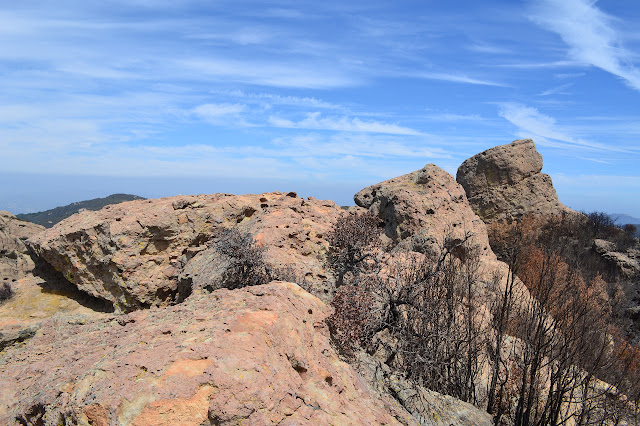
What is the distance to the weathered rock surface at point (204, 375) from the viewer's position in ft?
12.1

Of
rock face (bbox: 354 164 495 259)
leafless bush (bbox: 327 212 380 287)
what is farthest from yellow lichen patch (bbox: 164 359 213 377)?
rock face (bbox: 354 164 495 259)

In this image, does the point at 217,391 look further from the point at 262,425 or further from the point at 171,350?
the point at 171,350

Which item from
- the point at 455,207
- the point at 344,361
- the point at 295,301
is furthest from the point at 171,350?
the point at 455,207

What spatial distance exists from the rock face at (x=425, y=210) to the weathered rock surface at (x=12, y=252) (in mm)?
12676

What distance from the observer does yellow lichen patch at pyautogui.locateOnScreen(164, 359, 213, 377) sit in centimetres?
394

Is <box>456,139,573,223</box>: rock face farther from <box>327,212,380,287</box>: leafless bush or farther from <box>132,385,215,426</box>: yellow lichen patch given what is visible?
<box>132,385,215,426</box>: yellow lichen patch

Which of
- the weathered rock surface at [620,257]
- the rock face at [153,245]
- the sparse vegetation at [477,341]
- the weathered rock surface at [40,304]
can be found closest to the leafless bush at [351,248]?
the sparse vegetation at [477,341]

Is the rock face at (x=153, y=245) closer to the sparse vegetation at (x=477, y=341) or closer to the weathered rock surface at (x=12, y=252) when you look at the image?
the sparse vegetation at (x=477, y=341)

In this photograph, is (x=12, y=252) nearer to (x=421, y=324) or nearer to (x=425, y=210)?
(x=425, y=210)

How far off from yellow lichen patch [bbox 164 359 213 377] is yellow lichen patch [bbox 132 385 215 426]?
9.4 inches

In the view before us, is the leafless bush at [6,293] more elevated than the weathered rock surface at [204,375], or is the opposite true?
the weathered rock surface at [204,375]

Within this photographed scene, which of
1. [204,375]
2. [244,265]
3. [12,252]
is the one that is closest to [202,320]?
[204,375]

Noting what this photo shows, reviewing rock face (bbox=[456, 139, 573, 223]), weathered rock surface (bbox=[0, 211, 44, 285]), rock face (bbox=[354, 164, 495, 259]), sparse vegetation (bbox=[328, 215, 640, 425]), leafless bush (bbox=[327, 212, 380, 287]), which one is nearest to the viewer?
sparse vegetation (bbox=[328, 215, 640, 425])

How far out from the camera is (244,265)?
29.3 ft
